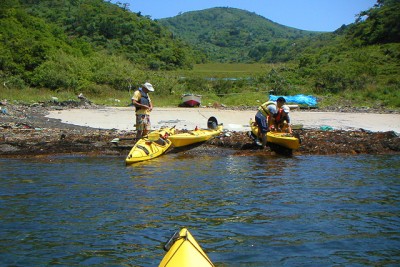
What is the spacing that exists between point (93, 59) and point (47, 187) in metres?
35.5

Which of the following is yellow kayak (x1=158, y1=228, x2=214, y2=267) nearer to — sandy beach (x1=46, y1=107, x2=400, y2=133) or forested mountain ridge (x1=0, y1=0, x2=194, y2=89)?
sandy beach (x1=46, y1=107, x2=400, y2=133)

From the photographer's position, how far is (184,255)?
5586mm

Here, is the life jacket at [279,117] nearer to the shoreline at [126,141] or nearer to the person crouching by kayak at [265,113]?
the person crouching by kayak at [265,113]

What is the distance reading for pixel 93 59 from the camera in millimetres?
45875

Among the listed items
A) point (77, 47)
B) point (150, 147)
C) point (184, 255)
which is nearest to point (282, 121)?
point (150, 147)

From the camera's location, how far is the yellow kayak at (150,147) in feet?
47.5

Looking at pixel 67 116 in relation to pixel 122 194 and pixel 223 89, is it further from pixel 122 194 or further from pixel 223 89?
pixel 223 89

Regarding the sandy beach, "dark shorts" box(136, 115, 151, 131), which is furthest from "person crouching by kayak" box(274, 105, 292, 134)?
"dark shorts" box(136, 115, 151, 131)

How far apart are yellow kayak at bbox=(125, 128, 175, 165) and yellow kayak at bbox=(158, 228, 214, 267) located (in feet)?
28.6

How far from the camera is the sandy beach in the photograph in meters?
20.9

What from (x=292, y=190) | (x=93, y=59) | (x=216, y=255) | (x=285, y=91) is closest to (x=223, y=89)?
(x=285, y=91)

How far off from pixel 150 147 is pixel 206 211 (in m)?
5.42

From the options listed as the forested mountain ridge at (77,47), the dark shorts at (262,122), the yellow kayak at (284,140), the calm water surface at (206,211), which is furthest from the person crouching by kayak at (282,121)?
the forested mountain ridge at (77,47)

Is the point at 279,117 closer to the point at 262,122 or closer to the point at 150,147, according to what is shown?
the point at 262,122
